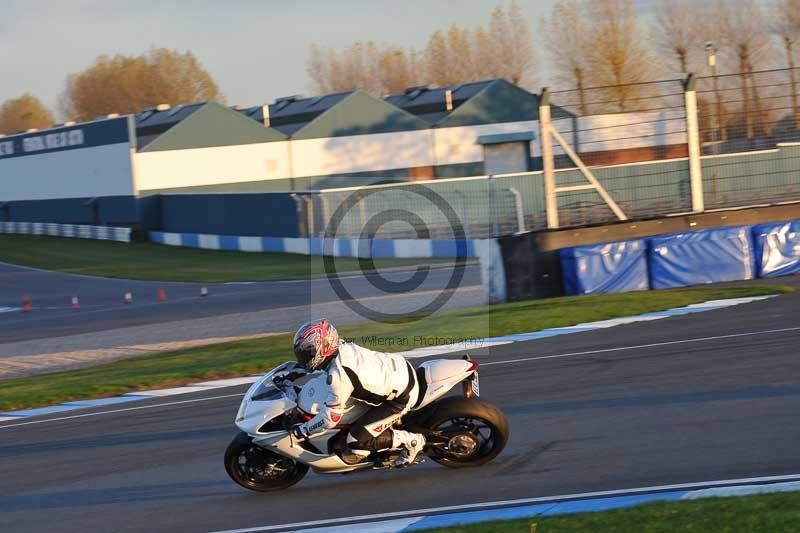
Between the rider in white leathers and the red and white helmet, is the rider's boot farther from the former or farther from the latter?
the red and white helmet

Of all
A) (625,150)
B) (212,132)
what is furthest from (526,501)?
(212,132)

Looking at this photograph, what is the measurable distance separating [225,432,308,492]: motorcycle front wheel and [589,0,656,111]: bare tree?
2422 centimetres

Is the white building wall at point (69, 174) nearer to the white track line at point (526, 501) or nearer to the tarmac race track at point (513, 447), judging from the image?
the tarmac race track at point (513, 447)

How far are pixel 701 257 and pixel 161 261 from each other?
27.3 metres

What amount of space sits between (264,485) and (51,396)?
7112 mm

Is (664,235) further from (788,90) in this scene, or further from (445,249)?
(445,249)

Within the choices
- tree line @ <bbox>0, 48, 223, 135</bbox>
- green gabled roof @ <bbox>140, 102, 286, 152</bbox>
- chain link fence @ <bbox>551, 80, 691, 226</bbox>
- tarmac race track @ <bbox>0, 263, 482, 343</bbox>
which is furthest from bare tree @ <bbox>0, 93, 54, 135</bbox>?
chain link fence @ <bbox>551, 80, 691, 226</bbox>

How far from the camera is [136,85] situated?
436 feet

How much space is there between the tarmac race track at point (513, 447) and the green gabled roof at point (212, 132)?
42.7 metres

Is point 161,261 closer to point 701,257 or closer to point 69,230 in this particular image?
point 69,230

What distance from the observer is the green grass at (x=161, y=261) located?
3494 cm

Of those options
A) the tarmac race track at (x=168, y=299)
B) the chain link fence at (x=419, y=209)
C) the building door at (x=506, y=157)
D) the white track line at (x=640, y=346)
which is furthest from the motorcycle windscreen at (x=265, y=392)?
the building door at (x=506, y=157)

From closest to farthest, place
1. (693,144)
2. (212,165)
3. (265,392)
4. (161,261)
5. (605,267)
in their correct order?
(265,392) < (605,267) < (693,144) < (161,261) < (212,165)

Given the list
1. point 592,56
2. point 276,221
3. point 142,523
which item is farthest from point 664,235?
point 592,56
